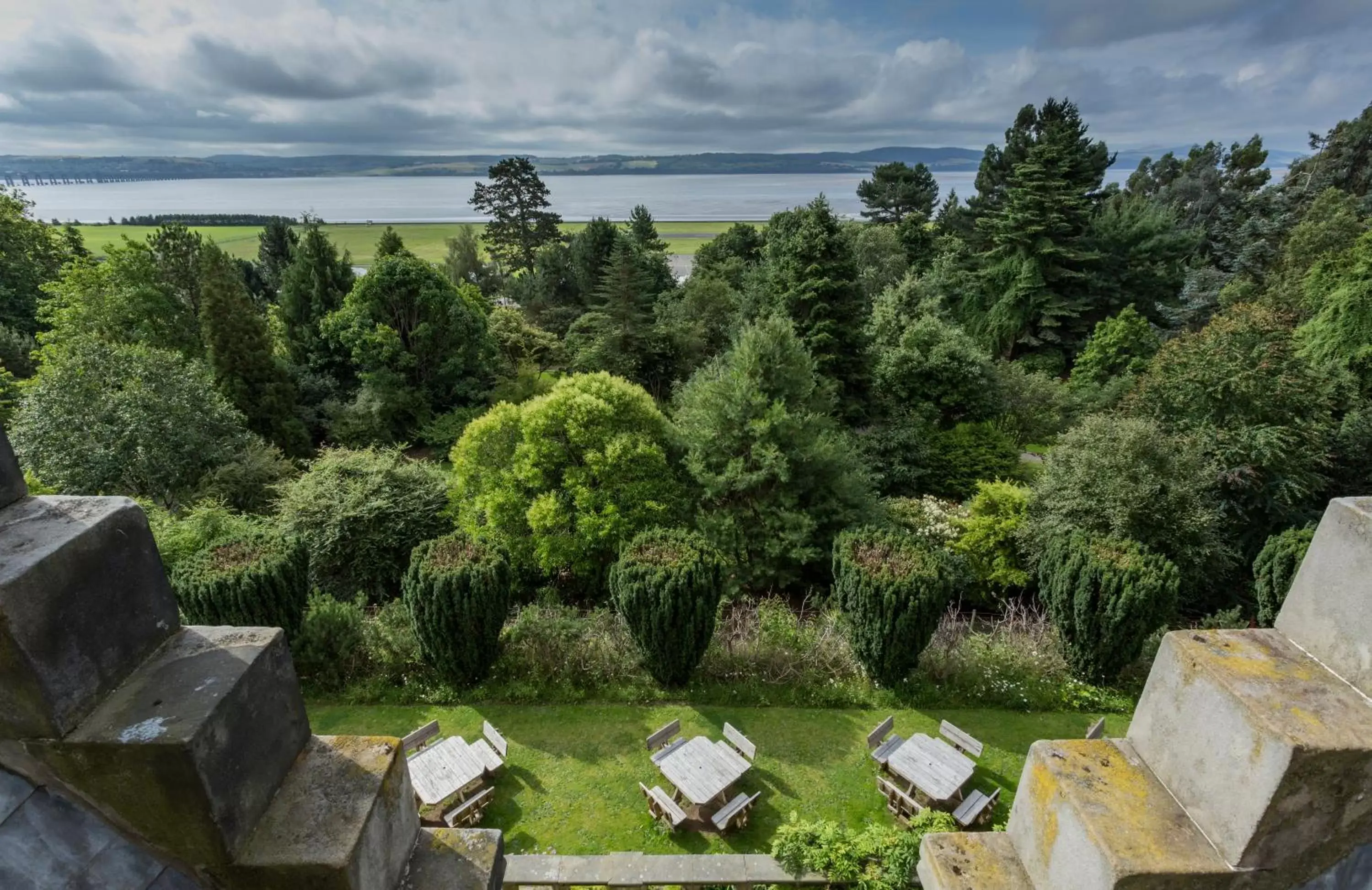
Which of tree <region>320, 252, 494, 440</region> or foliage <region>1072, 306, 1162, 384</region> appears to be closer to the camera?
Result: tree <region>320, 252, 494, 440</region>

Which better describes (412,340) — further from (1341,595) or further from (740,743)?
(1341,595)

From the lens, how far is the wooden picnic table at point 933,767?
758 cm

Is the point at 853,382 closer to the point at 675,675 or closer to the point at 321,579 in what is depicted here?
the point at 675,675

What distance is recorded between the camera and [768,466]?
13539mm

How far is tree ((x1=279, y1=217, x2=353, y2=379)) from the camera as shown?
86.3 feet

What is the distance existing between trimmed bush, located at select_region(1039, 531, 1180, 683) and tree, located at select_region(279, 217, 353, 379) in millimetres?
26480

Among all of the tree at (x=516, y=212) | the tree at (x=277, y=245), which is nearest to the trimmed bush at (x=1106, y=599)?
the tree at (x=516, y=212)

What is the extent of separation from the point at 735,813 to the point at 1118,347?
2720 centimetres

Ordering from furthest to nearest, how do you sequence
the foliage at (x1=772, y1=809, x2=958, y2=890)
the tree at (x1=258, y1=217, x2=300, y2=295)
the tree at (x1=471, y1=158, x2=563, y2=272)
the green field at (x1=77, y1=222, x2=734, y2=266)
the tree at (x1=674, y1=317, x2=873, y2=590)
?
the green field at (x1=77, y1=222, x2=734, y2=266) < the tree at (x1=471, y1=158, x2=563, y2=272) < the tree at (x1=258, y1=217, x2=300, y2=295) < the tree at (x1=674, y1=317, x2=873, y2=590) < the foliage at (x1=772, y1=809, x2=958, y2=890)

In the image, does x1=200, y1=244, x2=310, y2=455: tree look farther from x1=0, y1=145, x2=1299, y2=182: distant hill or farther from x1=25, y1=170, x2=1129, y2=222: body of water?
x1=0, y1=145, x2=1299, y2=182: distant hill

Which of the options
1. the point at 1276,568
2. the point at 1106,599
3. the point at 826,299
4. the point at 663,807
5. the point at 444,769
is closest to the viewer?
the point at 663,807

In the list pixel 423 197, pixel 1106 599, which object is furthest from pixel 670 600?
pixel 423 197

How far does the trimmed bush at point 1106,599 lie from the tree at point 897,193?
41424 millimetres

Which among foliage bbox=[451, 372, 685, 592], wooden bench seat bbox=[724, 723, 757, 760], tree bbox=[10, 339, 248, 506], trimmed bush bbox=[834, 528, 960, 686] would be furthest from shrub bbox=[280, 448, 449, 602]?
trimmed bush bbox=[834, 528, 960, 686]
